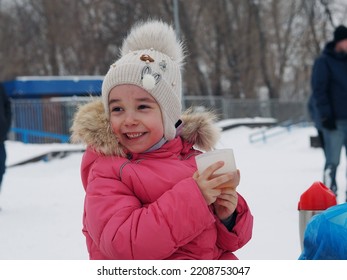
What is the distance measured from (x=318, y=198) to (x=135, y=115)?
86cm

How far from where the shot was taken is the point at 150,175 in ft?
6.63

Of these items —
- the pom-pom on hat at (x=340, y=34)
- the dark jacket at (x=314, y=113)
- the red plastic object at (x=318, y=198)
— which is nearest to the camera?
the red plastic object at (x=318, y=198)

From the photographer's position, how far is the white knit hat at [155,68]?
82.4 inches

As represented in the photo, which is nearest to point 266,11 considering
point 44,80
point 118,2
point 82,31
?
point 118,2

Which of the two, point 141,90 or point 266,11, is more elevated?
point 266,11

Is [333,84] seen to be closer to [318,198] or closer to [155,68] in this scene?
[318,198]

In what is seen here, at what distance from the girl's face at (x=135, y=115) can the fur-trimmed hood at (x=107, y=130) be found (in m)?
0.04

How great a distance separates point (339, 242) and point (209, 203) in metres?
0.49

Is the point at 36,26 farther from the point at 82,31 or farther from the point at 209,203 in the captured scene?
the point at 209,203

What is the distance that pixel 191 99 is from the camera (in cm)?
2405

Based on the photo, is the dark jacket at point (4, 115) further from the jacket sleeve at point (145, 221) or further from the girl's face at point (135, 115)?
the jacket sleeve at point (145, 221)

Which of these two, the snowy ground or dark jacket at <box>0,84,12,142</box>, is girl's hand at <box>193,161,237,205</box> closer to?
the snowy ground

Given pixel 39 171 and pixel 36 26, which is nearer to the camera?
pixel 39 171

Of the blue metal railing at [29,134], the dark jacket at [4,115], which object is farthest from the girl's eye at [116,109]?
the blue metal railing at [29,134]
